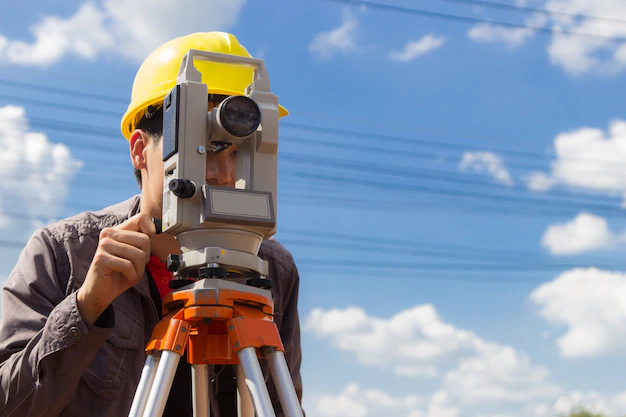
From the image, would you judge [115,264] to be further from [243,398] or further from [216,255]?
[243,398]

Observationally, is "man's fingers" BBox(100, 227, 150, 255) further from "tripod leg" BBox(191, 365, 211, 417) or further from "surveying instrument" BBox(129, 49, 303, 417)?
"tripod leg" BBox(191, 365, 211, 417)

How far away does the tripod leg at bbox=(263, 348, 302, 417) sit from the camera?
1775 mm

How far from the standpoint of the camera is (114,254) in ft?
6.35

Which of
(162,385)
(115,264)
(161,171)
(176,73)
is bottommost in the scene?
(162,385)

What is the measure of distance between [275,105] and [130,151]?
81 cm

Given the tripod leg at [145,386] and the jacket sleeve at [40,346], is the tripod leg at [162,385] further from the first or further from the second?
the jacket sleeve at [40,346]

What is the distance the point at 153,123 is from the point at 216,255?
958 millimetres

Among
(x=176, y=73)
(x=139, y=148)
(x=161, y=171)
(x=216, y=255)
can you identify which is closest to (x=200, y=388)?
(x=216, y=255)

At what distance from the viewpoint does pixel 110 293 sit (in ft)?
6.51

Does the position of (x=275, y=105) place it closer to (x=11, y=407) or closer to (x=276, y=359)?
(x=276, y=359)

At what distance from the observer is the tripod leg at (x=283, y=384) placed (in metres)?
1.78

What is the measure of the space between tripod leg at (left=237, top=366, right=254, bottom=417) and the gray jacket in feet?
1.44

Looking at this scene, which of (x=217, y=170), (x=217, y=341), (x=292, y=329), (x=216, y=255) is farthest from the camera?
(x=292, y=329)

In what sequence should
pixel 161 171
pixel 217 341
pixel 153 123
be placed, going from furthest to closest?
pixel 153 123, pixel 161 171, pixel 217 341
